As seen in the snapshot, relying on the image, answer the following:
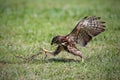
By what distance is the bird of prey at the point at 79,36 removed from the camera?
8.42m

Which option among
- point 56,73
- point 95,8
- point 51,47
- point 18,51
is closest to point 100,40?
point 51,47

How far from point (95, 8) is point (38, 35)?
12.8 ft

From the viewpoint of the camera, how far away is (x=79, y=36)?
851 cm

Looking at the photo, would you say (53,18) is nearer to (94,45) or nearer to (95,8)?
(95,8)

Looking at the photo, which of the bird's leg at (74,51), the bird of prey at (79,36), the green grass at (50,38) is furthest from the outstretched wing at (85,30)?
the green grass at (50,38)

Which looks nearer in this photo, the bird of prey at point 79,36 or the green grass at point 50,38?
the green grass at point 50,38

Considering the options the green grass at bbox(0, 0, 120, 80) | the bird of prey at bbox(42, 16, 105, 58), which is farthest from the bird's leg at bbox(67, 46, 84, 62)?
the green grass at bbox(0, 0, 120, 80)

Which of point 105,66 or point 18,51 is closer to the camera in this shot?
point 105,66

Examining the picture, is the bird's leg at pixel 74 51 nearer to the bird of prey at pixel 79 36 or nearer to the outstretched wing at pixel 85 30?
the bird of prey at pixel 79 36

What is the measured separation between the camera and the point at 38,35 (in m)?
10.8

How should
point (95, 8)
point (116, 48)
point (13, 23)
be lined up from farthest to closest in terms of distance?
point (95, 8) → point (13, 23) → point (116, 48)

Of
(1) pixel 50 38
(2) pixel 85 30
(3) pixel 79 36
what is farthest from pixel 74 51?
(1) pixel 50 38

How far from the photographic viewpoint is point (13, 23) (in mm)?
12539

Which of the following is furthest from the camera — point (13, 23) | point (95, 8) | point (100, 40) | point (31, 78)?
point (95, 8)
